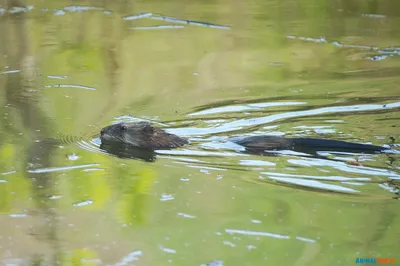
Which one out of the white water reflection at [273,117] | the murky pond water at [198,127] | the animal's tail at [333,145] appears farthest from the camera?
the white water reflection at [273,117]

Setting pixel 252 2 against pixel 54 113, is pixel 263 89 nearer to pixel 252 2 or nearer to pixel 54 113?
pixel 54 113

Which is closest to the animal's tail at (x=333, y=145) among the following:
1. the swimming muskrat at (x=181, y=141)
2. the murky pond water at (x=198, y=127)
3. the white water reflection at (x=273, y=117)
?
the swimming muskrat at (x=181, y=141)

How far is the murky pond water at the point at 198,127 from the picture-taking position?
4184mm

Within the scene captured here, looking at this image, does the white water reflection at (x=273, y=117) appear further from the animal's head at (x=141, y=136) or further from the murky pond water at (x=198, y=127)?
the animal's head at (x=141, y=136)

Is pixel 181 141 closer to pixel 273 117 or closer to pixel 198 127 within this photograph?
pixel 198 127

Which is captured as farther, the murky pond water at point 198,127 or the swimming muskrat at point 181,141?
the swimming muskrat at point 181,141

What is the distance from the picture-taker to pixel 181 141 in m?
6.05

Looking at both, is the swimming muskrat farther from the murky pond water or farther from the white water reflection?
the white water reflection

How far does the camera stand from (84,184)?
510 centimetres

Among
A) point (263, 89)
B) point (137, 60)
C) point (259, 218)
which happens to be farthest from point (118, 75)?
point (259, 218)

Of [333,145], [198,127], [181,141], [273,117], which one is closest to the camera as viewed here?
Result: [333,145]

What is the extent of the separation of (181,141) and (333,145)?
1.12m

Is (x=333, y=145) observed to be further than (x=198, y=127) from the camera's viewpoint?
No

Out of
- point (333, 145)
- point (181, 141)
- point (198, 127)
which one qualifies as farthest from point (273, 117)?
point (333, 145)
